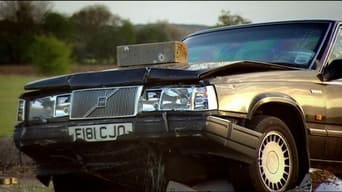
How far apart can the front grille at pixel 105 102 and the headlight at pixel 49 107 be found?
4.0 inches

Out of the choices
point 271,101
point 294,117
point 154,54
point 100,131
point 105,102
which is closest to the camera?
point 100,131

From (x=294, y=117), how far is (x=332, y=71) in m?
0.81

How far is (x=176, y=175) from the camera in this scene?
16.5ft

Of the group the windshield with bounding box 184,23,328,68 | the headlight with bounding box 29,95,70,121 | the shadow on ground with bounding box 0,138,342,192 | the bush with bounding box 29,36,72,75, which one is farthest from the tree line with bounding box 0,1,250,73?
the headlight with bounding box 29,95,70,121

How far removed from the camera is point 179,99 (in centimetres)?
484

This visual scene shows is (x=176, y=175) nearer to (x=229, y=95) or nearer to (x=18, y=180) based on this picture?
(x=229, y=95)

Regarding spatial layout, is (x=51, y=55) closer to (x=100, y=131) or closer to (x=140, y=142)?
(x=100, y=131)

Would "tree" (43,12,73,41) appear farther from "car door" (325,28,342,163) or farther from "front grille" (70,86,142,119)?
"front grille" (70,86,142,119)

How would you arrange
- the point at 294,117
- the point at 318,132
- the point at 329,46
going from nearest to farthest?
the point at 294,117 → the point at 318,132 → the point at 329,46

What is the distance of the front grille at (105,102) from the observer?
492cm

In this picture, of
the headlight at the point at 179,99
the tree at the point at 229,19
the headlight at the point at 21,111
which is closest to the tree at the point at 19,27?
the tree at the point at 229,19

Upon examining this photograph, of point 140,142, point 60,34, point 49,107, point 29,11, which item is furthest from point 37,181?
point 60,34

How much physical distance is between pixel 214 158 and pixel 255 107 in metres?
0.52

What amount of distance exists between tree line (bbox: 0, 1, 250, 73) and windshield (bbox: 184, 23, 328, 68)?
156 feet
